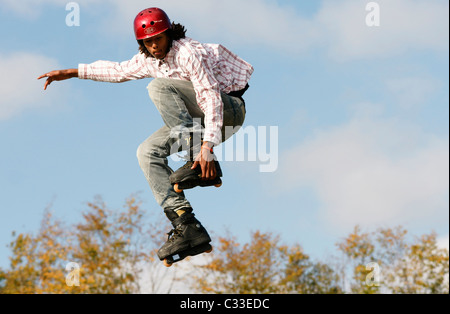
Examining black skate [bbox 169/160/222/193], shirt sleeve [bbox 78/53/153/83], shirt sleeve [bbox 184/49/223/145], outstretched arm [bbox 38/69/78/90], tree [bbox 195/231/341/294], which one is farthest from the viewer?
tree [bbox 195/231/341/294]

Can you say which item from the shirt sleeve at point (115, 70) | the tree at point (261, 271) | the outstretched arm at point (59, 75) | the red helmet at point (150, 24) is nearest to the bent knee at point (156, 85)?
the shirt sleeve at point (115, 70)

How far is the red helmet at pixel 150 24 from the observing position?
18.4 feet

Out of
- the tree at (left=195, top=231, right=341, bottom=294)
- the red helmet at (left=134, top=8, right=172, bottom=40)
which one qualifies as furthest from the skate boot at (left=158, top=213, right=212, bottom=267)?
the tree at (left=195, top=231, right=341, bottom=294)

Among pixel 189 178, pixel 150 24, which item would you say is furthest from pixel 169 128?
pixel 150 24

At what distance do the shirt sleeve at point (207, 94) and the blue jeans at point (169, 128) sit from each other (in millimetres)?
243

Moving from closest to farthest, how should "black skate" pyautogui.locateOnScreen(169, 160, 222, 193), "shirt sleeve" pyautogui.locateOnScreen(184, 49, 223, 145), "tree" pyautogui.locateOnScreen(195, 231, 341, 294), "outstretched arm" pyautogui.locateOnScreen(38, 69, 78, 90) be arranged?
"shirt sleeve" pyautogui.locateOnScreen(184, 49, 223, 145) < "black skate" pyautogui.locateOnScreen(169, 160, 222, 193) < "outstretched arm" pyautogui.locateOnScreen(38, 69, 78, 90) < "tree" pyautogui.locateOnScreen(195, 231, 341, 294)

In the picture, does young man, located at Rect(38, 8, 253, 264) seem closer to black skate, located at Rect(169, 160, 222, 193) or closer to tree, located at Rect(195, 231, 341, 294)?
black skate, located at Rect(169, 160, 222, 193)

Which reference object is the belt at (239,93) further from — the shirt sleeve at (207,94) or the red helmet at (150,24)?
the red helmet at (150,24)

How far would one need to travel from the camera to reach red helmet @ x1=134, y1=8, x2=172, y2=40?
5.62 meters

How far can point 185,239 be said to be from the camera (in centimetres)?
585

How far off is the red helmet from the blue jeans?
476mm

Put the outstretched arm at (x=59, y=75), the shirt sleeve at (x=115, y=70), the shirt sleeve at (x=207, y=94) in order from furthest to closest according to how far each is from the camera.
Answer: the outstretched arm at (x=59, y=75) → the shirt sleeve at (x=115, y=70) → the shirt sleeve at (x=207, y=94)

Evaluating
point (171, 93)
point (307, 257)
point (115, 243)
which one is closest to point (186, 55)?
point (171, 93)
